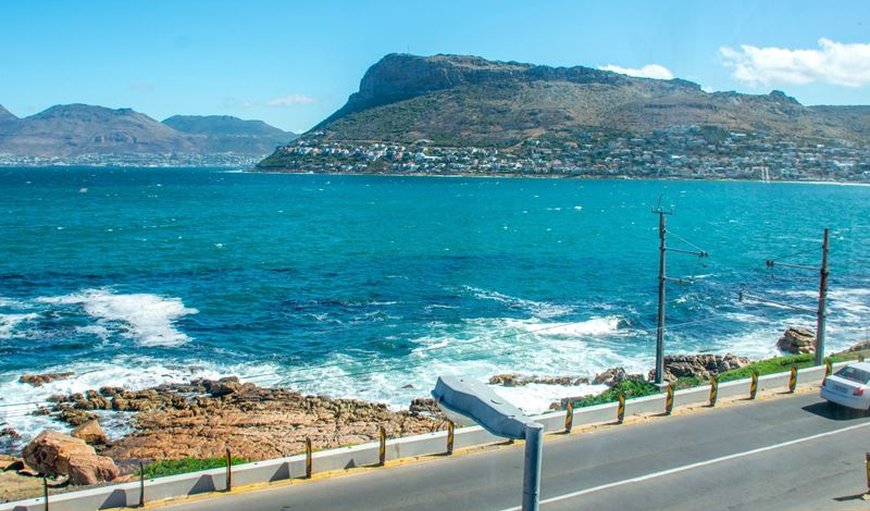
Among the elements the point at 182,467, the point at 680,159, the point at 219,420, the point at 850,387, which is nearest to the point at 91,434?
the point at 219,420

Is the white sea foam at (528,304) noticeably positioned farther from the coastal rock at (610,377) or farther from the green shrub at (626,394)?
the green shrub at (626,394)

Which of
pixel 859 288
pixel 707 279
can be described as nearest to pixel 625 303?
pixel 707 279

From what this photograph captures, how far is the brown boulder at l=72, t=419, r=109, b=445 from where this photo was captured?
2262cm

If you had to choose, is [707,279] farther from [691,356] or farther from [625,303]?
[691,356]

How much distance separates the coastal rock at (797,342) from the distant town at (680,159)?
154101 millimetres

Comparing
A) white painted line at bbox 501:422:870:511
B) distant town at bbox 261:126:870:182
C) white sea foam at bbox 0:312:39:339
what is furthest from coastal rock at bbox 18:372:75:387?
distant town at bbox 261:126:870:182

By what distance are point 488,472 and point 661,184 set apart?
174636mm

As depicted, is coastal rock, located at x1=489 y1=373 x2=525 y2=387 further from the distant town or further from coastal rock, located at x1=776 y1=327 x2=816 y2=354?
the distant town

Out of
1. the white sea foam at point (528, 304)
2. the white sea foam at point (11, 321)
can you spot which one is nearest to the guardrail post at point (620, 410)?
the white sea foam at point (528, 304)

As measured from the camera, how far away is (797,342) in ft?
112

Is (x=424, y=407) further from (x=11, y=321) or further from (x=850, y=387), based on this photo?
(x=11, y=321)

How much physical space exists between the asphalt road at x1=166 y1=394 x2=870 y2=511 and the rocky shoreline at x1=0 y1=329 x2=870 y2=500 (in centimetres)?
509

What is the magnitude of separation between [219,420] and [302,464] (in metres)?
11.6

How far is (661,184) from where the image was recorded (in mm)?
180250
